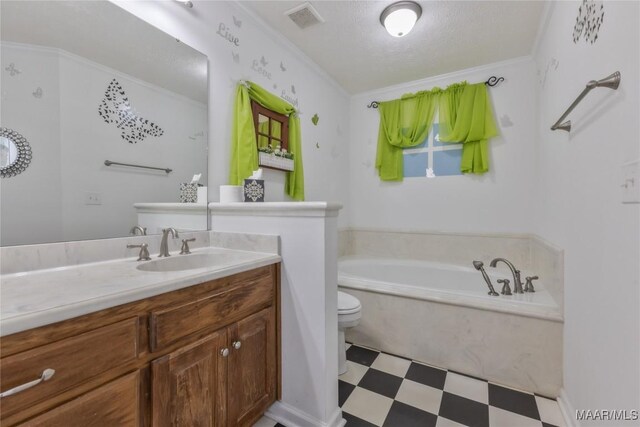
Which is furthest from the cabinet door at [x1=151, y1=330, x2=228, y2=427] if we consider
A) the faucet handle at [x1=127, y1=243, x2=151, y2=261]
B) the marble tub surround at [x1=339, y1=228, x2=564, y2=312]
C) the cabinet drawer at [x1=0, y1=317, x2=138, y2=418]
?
the marble tub surround at [x1=339, y1=228, x2=564, y2=312]

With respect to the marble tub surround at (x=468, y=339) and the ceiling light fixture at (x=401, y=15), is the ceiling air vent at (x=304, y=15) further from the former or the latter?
the marble tub surround at (x=468, y=339)

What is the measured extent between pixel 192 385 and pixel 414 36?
259cm

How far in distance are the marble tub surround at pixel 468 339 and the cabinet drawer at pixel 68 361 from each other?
157 cm

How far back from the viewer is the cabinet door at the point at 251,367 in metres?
1.09

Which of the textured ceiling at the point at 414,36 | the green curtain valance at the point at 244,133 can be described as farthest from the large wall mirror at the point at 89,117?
the textured ceiling at the point at 414,36

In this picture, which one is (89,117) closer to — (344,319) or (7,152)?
(7,152)

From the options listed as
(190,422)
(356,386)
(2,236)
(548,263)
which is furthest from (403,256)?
(2,236)

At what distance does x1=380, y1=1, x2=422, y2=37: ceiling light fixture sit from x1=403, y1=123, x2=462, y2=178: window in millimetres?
1185

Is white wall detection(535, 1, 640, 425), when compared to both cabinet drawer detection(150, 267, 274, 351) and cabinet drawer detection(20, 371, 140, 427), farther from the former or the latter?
cabinet drawer detection(20, 371, 140, 427)

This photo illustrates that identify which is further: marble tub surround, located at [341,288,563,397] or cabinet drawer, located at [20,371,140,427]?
marble tub surround, located at [341,288,563,397]

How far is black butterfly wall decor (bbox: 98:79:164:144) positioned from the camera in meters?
1.19

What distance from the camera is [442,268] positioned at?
258cm

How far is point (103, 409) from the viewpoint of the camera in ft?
2.36

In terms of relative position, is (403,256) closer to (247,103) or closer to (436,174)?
(436,174)
